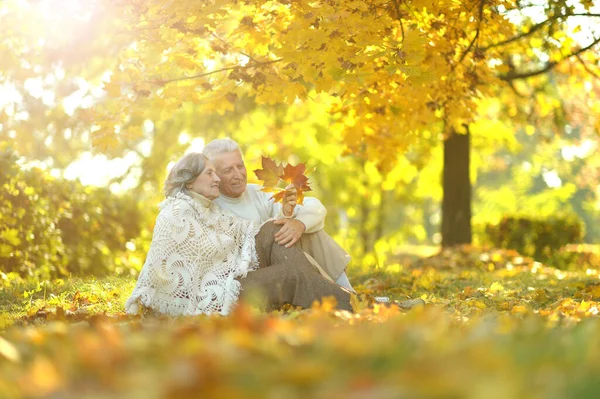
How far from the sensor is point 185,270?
489 cm

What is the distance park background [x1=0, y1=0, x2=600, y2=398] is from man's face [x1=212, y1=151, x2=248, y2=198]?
0.52 metres

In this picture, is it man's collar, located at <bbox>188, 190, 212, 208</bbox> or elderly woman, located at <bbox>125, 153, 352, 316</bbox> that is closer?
elderly woman, located at <bbox>125, 153, 352, 316</bbox>

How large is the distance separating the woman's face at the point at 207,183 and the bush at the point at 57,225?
10.3 ft

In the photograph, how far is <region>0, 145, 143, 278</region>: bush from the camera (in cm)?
765

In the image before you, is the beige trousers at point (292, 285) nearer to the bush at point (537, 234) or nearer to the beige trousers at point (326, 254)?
the beige trousers at point (326, 254)

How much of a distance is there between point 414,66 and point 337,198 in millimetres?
13467

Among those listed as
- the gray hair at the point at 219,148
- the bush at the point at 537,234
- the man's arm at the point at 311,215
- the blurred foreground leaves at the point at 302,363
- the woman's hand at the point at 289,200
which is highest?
the gray hair at the point at 219,148

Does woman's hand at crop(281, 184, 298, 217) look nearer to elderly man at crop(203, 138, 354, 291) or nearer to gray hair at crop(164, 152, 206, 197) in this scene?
elderly man at crop(203, 138, 354, 291)

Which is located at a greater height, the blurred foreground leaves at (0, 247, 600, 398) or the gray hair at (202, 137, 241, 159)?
the gray hair at (202, 137, 241, 159)

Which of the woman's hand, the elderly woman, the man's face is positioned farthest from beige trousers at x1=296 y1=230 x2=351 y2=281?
the man's face

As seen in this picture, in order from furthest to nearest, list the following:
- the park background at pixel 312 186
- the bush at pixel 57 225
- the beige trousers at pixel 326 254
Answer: the bush at pixel 57 225, the beige trousers at pixel 326 254, the park background at pixel 312 186

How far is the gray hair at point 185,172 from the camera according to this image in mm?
5133

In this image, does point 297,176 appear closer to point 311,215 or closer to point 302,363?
point 311,215

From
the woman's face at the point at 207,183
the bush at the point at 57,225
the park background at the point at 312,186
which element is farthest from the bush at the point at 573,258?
the woman's face at the point at 207,183
